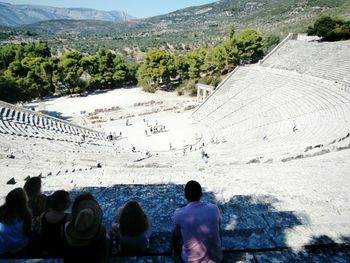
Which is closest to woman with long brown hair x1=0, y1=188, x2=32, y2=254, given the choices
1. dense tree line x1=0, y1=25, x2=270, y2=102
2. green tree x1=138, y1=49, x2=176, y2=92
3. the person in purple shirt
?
the person in purple shirt

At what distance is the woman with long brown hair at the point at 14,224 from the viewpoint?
392cm

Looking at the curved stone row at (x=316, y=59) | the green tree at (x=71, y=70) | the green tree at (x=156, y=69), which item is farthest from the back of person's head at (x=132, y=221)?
the green tree at (x=71, y=70)

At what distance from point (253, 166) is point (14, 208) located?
884cm

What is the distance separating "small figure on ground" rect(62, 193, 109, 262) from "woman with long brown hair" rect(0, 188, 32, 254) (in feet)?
3.44

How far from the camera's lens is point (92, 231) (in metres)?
3.11

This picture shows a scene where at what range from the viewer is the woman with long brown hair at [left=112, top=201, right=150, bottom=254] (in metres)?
3.72

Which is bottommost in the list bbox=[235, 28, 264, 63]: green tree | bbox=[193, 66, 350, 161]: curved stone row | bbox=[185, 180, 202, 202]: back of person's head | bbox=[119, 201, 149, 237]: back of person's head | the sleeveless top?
bbox=[193, 66, 350, 161]: curved stone row

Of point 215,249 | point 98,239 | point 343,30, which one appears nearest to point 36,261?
point 98,239

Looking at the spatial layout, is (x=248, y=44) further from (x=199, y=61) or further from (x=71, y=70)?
(x=71, y=70)

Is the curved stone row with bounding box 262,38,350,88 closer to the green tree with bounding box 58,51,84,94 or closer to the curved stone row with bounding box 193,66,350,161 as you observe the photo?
the curved stone row with bounding box 193,66,350,161

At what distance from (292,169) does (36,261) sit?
8.32m

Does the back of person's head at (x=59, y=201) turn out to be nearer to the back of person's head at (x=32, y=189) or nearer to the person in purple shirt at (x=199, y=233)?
the back of person's head at (x=32, y=189)

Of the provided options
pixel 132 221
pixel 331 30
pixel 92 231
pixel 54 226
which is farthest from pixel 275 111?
pixel 92 231

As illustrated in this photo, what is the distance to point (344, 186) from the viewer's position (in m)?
7.52
